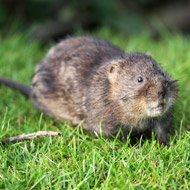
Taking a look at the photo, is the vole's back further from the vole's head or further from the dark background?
the dark background

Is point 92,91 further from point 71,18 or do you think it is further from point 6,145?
point 71,18

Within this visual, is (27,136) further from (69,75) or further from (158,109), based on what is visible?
(158,109)

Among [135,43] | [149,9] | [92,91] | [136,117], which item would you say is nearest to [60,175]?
[136,117]

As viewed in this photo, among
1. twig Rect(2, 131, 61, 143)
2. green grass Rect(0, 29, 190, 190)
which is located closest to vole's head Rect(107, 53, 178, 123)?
green grass Rect(0, 29, 190, 190)

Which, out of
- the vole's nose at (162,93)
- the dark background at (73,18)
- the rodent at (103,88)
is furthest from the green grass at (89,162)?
the dark background at (73,18)

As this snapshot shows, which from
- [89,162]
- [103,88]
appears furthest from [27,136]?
[103,88]

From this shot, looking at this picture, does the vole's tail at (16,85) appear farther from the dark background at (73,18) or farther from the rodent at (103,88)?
the dark background at (73,18)
